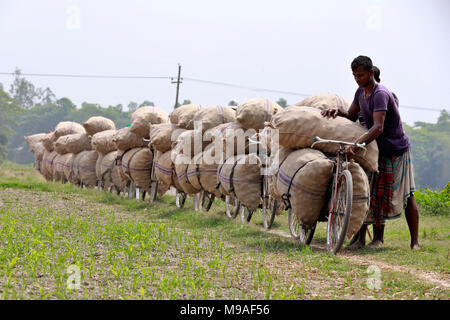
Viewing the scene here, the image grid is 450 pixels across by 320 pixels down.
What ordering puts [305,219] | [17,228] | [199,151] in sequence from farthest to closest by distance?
1. [199,151]
2. [17,228]
3. [305,219]

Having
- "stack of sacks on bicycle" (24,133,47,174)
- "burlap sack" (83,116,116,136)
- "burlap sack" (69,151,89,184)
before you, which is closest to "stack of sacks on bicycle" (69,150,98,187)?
"burlap sack" (69,151,89,184)

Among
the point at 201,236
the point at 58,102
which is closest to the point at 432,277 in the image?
the point at 201,236

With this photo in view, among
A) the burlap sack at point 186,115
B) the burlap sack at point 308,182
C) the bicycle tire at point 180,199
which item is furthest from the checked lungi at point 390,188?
the bicycle tire at point 180,199

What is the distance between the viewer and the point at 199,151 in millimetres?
10250

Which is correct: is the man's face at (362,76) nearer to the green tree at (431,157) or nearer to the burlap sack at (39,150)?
the burlap sack at (39,150)

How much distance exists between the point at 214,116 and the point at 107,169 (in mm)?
6293

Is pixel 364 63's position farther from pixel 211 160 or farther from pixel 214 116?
pixel 214 116

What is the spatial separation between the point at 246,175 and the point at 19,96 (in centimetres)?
10116

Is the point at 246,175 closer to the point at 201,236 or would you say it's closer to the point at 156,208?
the point at 201,236

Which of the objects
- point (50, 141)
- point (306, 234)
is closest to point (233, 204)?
point (306, 234)

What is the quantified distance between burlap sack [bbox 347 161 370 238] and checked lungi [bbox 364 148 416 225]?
1.51 ft

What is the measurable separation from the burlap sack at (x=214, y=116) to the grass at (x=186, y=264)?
2.73 meters

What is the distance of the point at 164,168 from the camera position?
38.0 ft

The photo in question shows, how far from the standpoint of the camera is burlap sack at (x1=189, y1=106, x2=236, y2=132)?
10.2 metres
